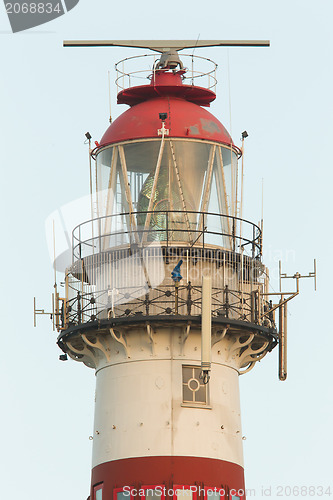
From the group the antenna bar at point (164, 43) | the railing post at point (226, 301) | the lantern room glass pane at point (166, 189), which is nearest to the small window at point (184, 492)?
the railing post at point (226, 301)

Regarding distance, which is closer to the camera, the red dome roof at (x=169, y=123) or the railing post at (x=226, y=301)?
the railing post at (x=226, y=301)

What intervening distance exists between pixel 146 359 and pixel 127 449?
2.96 metres

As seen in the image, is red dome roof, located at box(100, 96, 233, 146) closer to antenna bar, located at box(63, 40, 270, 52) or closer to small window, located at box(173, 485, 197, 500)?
antenna bar, located at box(63, 40, 270, 52)

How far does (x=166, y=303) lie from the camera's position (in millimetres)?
57250

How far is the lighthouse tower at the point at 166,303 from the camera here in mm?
56906

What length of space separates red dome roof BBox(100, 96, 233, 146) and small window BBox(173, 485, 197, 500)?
11.5m

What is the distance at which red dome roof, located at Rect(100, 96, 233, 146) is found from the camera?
59.4 meters

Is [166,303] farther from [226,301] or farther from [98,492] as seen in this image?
[98,492]

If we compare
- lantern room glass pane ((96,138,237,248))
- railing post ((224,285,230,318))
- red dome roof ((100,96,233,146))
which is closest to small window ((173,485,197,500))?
railing post ((224,285,230,318))

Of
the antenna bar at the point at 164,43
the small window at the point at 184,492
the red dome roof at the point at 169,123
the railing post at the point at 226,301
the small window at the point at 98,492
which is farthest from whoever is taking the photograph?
the antenna bar at the point at 164,43

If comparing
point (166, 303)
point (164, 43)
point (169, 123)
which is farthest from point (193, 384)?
point (164, 43)

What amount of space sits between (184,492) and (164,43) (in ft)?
49.7

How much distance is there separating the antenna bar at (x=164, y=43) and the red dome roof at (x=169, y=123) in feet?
5.82

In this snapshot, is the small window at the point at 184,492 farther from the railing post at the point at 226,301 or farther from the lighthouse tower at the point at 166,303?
the railing post at the point at 226,301
